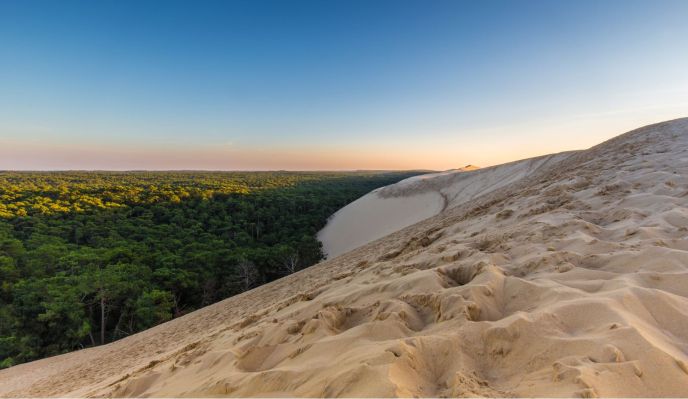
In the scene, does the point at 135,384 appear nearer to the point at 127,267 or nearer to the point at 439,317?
the point at 439,317

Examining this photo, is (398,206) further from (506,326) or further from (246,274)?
(506,326)

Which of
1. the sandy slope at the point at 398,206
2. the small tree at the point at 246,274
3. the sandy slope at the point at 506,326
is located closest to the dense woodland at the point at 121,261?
the small tree at the point at 246,274

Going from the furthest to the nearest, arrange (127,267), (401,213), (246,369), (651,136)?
(401,213) → (127,267) → (651,136) → (246,369)

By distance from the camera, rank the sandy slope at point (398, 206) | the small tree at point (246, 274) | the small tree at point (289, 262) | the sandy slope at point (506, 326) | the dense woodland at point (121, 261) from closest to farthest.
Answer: the sandy slope at point (506, 326) < the dense woodland at point (121, 261) < the small tree at point (246, 274) < the small tree at point (289, 262) < the sandy slope at point (398, 206)

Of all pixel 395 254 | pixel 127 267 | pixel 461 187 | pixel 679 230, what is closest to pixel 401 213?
pixel 461 187

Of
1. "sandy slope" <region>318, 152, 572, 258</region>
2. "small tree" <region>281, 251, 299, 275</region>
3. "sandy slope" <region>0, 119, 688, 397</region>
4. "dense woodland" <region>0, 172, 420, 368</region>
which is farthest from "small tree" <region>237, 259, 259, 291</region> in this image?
"sandy slope" <region>0, 119, 688, 397</region>

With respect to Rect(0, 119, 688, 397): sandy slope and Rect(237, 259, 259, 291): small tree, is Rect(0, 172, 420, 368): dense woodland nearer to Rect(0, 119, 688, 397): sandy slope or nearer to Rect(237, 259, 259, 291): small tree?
Rect(237, 259, 259, 291): small tree

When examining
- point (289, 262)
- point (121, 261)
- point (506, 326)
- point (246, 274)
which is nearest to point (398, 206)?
point (289, 262)

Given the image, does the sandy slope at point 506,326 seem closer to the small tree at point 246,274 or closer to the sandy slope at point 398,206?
the small tree at point 246,274
